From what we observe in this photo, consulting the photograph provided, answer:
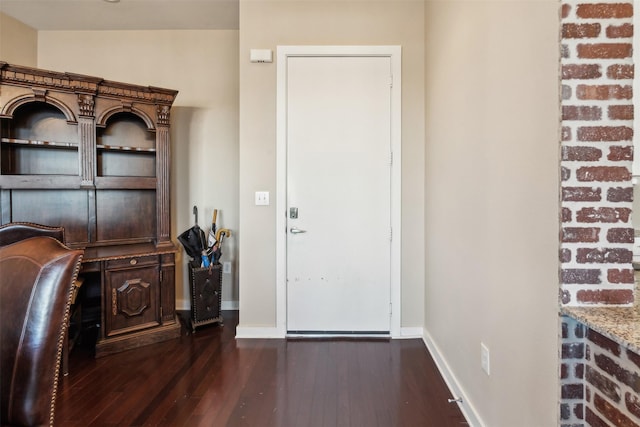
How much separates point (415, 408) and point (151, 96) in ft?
9.44

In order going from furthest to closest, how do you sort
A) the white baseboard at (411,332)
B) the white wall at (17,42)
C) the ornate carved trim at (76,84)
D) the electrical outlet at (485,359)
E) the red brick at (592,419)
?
the white wall at (17,42)
the white baseboard at (411,332)
the ornate carved trim at (76,84)
the electrical outlet at (485,359)
the red brick at (592,419)

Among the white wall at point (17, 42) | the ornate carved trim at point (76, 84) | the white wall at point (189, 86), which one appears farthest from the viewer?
the white wall at point (189, 86)

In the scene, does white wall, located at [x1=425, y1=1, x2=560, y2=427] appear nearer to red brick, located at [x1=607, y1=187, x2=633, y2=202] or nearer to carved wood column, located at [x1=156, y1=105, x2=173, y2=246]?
red brick, located at [x1=607, y1=187, x2=633, y2=202]

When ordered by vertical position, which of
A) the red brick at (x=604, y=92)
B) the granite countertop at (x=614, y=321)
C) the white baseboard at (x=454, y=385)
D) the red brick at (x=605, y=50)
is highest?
the red brick at (x=605, y=50)

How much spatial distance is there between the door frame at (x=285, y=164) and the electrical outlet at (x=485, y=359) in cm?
102

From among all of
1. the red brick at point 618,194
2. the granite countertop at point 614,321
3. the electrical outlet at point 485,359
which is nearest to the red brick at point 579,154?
the red brick at point 618,194

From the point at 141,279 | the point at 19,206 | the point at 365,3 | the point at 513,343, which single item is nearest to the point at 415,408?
Result: the point at 513,343

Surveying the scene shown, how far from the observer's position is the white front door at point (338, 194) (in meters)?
2.43

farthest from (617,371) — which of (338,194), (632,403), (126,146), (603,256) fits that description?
(126,146)

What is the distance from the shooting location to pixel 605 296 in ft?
3.05

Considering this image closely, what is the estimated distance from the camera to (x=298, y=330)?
8.14 feet

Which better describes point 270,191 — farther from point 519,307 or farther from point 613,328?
point 613,328

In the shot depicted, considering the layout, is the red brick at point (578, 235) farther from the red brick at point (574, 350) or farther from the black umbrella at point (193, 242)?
the black umbrella at point (193, 242)

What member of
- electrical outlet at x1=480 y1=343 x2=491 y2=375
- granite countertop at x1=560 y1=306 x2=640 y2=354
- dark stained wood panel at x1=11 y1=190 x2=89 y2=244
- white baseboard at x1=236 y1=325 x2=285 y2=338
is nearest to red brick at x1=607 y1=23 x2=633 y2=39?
granite countertop at x1=560 y1=306 x2=640 y2=354
